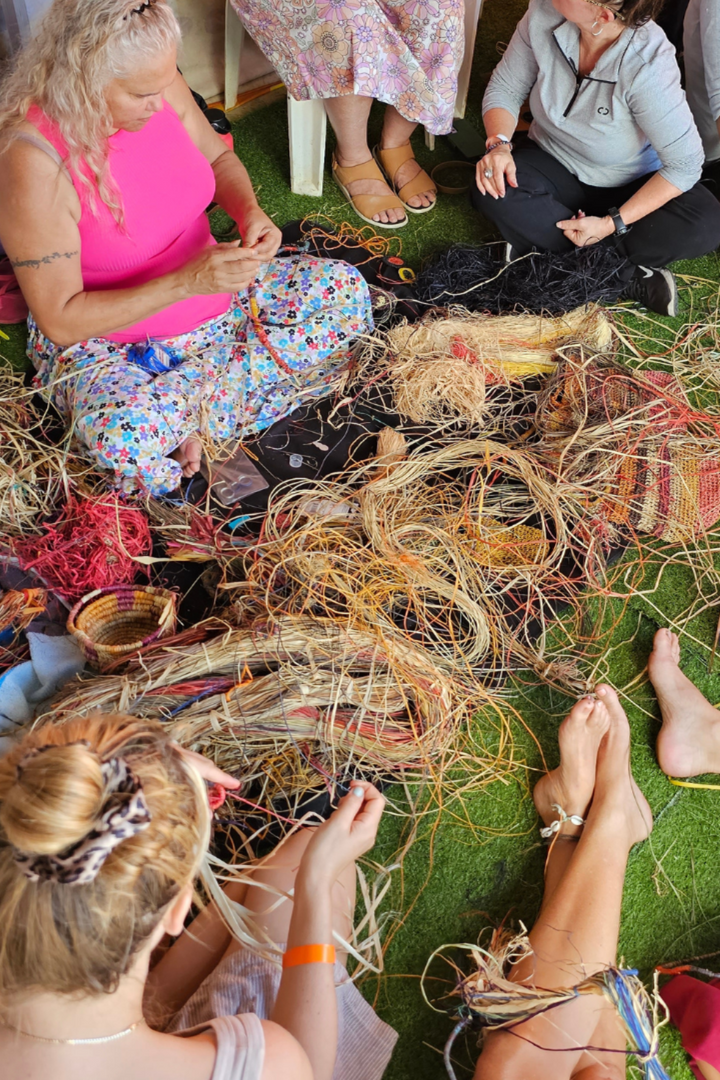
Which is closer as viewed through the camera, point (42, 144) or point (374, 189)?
point (42, 144)

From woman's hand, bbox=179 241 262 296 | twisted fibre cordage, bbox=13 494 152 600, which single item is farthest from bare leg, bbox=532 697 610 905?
woman's hand, bbox=179 241 262 296

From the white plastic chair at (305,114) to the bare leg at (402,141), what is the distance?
205mm

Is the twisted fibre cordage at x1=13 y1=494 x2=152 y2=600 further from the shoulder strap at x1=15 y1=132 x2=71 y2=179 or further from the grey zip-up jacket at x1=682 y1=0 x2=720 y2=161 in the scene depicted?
the grey zip-up jacket at x1=682 y1=0 x2=720 y2=161

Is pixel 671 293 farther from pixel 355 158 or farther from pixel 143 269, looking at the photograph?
pixel 143 269

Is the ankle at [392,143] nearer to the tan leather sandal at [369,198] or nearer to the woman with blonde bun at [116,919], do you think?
the tan leather sandal at [369,198]

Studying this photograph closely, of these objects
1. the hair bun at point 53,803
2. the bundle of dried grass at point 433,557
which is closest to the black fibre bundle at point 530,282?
the bundle of dried grass at point 433,557

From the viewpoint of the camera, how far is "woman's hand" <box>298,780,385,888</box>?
4.52 feet

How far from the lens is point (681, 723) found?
199cm

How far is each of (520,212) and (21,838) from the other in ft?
8.06

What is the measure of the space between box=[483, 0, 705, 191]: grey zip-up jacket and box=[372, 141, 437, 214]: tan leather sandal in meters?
0.36

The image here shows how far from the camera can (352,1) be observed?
2.57 m

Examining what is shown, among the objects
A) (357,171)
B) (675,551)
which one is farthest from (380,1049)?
(357,171)

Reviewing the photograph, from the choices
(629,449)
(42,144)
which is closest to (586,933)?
(629,449)

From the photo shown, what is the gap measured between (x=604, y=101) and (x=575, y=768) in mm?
1941
